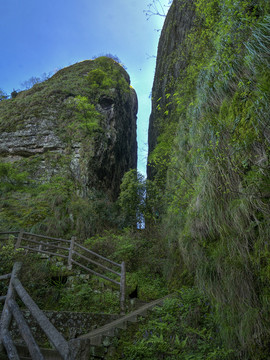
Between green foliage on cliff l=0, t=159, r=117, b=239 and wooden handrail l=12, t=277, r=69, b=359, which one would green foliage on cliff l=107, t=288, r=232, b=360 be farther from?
green foliage on cliff l=0, t=159, r=117, b=239

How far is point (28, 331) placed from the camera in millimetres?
1851

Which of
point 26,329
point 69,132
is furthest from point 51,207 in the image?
point 26,329

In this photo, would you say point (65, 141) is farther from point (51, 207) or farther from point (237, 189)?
point (237, 189)

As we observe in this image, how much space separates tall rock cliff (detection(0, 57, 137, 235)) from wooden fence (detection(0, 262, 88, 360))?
8.00 m

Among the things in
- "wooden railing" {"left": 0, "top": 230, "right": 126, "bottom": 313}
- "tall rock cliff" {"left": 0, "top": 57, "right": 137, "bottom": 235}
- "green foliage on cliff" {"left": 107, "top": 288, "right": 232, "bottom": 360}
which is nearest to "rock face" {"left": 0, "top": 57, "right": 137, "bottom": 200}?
"tall rock cliff" {"left": 0, "top": 57, "right": 137, "bottom": 235}

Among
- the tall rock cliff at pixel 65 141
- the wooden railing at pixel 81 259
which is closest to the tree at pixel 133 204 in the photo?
the tall rock cliff at pixel 65 141

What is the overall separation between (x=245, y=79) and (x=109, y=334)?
4.62 m

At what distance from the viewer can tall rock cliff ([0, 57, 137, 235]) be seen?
41.5 ft

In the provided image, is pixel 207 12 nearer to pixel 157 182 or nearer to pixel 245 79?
pixel 245 79

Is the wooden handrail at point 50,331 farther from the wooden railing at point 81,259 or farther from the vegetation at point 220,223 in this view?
the wooden railing at point 81,259

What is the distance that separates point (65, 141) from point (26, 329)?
1454 cm

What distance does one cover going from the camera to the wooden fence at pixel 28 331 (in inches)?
55.6

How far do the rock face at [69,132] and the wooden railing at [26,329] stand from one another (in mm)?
10823

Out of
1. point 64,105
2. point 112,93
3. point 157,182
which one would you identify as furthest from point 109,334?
point 112,93
